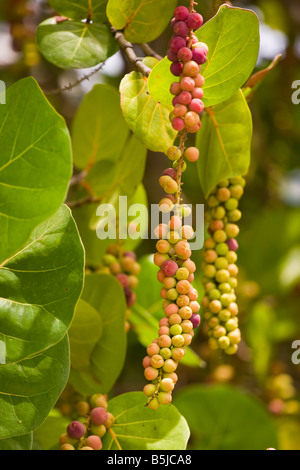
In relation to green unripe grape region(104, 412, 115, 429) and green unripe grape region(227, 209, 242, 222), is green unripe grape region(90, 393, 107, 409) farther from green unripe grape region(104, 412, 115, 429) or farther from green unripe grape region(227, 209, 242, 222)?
green unripe grape region(227, 209, 242, 222)

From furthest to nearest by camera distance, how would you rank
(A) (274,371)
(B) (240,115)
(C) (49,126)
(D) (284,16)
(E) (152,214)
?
1. (D) (284,16)
2. (A) (274,371)
3. (E) (152,214)
4. (B) (240,115)
5. (C) (49,126)

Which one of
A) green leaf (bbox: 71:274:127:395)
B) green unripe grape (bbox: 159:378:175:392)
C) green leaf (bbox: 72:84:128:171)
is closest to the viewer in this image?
green unripe grape (bbox: 159:378:175:392)

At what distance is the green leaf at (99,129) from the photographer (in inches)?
38.2

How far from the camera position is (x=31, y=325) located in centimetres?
61

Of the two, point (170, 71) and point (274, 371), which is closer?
point (170, 71)

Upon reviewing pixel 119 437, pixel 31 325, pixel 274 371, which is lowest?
pixel 274 371

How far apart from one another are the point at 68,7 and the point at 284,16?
123 centimetres

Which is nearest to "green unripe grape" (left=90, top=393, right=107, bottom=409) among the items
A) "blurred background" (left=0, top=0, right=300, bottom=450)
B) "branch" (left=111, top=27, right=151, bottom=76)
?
"branch" (left=111, top=27, right=151, bottom=76)

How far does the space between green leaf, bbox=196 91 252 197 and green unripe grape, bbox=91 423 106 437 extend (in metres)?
0.33

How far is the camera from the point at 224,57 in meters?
0.65

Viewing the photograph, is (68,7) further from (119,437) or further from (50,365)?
(119,437)

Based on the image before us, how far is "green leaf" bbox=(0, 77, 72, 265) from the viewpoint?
1.87 feet

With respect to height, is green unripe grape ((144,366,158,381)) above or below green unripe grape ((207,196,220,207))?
below

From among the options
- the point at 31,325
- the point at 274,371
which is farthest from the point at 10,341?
the point at 274,371
